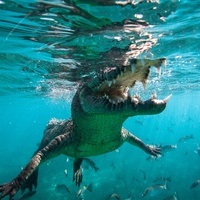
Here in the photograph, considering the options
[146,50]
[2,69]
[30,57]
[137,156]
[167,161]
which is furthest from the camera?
[137,156]

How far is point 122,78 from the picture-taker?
613 centimetres

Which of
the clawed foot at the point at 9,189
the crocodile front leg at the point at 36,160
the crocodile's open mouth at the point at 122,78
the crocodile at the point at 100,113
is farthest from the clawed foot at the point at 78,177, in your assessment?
the crocodile's open mouth at the point at 122,78

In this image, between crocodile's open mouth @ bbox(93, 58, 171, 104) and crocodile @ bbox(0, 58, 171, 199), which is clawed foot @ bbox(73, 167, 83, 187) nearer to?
crocodile @ bbox(0, 58, 171, 199)

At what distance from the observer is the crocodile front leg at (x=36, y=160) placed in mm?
5375

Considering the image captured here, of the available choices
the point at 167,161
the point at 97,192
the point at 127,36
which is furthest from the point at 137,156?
the point at 127,36

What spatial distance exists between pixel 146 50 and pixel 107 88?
5557 mm

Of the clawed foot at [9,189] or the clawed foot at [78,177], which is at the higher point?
the clawed foot at [9,189]

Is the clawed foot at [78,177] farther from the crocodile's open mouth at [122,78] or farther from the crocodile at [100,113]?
the crocodile's open mouth at [122,78]

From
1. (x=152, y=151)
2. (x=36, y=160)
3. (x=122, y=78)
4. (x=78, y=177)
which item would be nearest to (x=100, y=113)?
(x=122, y=78)

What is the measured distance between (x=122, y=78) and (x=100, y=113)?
1431mm

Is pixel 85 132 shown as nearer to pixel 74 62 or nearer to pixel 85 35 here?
A: pixel 85 35

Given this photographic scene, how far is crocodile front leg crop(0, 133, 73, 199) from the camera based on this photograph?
17.6 feet

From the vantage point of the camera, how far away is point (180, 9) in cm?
741

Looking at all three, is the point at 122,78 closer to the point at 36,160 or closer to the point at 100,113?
the point at 100,113
